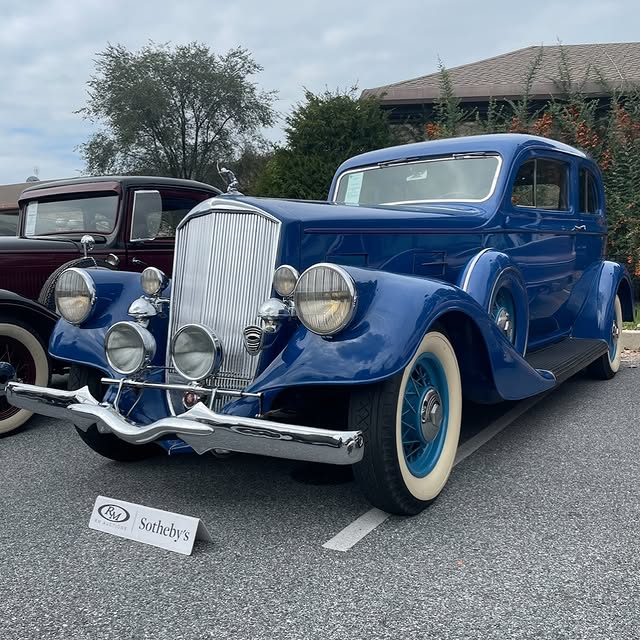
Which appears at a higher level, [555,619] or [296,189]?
[296,189]

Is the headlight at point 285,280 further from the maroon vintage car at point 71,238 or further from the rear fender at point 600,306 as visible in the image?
the rear fender at point 600,306

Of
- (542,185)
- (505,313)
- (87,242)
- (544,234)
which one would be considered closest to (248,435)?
(505,313)

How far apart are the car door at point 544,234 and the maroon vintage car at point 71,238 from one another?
266 cm

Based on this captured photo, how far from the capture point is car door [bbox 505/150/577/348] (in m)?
4.06

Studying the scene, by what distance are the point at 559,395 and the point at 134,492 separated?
3052mm

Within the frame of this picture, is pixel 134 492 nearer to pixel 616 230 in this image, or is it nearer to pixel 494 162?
pixel 494 162

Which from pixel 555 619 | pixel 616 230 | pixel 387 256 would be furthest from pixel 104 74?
pixel 555 619

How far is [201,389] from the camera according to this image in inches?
100

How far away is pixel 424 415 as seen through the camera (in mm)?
2707

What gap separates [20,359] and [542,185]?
3496 mm

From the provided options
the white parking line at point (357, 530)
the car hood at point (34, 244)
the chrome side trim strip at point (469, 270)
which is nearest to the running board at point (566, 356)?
the chrome side trim strip at point (469, 270)

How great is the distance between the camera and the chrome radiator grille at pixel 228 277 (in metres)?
2.68

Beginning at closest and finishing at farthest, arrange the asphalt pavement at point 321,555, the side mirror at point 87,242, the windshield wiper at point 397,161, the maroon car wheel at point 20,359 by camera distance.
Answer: the asphalt pavement at point 321,555 < the maroon car wheel at point 20,359 < the windshield wiper at point 397,161 < the side mirror at point 87,242

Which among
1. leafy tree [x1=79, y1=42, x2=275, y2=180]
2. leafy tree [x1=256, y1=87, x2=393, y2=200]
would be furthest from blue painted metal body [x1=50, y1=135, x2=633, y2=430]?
leafy tree [x1=79, y1=42, x2=275, y2=180]
